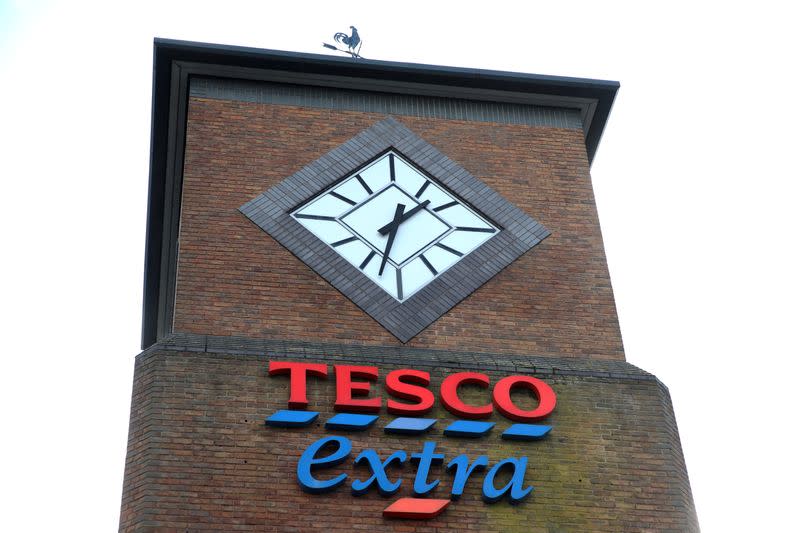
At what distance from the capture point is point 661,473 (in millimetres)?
13281

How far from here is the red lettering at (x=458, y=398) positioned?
1343cm

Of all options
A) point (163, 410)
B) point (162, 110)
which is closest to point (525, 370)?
point (163, 410)

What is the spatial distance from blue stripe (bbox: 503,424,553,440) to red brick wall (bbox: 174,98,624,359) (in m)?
1.22

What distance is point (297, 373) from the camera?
13312 mm

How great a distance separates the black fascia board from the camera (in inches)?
657

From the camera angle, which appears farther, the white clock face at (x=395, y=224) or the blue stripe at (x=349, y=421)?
the white clock face at (x=395, y=224)

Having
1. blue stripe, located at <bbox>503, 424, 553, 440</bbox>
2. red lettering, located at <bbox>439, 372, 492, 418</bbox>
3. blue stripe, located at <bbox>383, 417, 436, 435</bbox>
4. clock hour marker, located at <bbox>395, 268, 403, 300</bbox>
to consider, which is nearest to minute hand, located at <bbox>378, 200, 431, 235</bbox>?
clock hour marker, located at <bbox>395, 268, 403, 300</bbox>

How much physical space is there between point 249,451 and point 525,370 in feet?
10.6

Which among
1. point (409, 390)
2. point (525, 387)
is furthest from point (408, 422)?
point (525, 387)

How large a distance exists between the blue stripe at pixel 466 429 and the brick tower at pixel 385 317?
22 mm

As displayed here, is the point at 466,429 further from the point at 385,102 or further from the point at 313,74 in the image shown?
the point at 313,74

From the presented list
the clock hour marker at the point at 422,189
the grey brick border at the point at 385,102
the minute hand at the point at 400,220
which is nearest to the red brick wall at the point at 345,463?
the minute hand at the point at 400,220

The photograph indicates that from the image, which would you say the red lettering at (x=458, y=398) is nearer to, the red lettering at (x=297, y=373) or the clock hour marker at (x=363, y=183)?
the red lettering at (x=297, y=373)

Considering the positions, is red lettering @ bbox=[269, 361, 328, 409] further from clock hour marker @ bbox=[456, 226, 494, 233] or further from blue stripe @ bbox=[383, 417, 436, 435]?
clock hour marker @ bbox=[456, 226, 494, 233]
